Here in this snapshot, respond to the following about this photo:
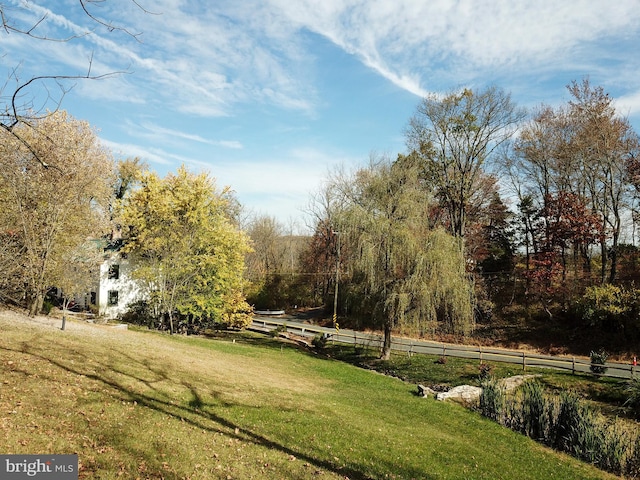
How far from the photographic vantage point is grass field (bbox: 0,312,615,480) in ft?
21.3

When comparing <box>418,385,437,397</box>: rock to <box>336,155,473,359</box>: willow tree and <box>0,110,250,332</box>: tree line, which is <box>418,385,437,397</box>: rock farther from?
<box>0,110,250,332</box>: tree line

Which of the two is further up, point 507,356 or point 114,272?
point 114,272

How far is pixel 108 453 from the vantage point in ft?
20.4

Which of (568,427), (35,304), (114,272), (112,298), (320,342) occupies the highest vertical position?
(114,272)

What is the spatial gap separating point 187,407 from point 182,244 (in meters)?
15.8

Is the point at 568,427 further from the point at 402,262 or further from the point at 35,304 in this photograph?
the point at 35,304

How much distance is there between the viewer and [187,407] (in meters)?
9.18

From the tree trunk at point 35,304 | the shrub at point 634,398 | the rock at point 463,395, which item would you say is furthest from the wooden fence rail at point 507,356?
the tree trunk at point 35,304

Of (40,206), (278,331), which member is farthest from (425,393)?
(40,206)

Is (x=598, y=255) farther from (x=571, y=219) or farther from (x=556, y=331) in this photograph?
(x=556, y=331)

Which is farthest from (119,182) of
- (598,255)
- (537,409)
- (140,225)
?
(598,255)

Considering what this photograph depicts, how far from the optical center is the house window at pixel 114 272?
95.7 ft

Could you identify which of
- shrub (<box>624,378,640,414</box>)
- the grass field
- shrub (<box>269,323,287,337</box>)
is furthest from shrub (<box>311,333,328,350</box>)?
shrub (<box>624,378,640,414</box>)

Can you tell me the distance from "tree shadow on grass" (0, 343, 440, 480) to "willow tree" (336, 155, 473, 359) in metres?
13.2
